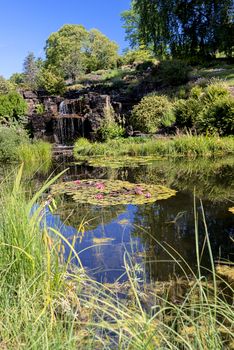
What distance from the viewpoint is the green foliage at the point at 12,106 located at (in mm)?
20094

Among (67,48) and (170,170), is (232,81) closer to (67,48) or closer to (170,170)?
(170,170)

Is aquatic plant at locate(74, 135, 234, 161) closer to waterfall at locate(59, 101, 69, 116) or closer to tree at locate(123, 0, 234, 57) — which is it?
waterfall at locate(59, 101, 69, 116)

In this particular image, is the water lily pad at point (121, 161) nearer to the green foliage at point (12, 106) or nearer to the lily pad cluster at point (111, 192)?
the lily pad cluster at point (111, 192)

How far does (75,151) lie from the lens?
14805 mm

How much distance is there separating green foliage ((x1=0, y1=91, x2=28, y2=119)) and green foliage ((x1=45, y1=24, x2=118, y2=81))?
1573 centimetres

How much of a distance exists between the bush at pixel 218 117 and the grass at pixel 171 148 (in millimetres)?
771

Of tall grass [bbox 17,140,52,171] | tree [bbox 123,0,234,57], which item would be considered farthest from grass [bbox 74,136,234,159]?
tree [bbox 123,0,234,57]

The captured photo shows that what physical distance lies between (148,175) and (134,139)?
239 inches

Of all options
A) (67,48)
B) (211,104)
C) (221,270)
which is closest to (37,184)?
(221,270)

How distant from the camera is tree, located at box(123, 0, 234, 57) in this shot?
25.4 m

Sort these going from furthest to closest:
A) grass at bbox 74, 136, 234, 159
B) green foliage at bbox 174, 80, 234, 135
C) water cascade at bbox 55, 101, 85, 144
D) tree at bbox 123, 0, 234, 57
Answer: tree at bbox 123, 0, 234, 57, water cascade at bbox 55, 101, 85, 144, green foliage at bbox 174, 80, 234, 135, grass at bbox 74, 136, 234, 159

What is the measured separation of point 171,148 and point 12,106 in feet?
36.5

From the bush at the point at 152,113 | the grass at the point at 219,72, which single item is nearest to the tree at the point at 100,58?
the grass at the point at 219,72

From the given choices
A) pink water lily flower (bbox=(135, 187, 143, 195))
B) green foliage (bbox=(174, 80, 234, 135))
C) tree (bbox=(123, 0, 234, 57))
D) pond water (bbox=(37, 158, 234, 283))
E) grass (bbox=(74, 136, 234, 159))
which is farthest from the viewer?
tree (bbox=(123, 0, 234, 57))
